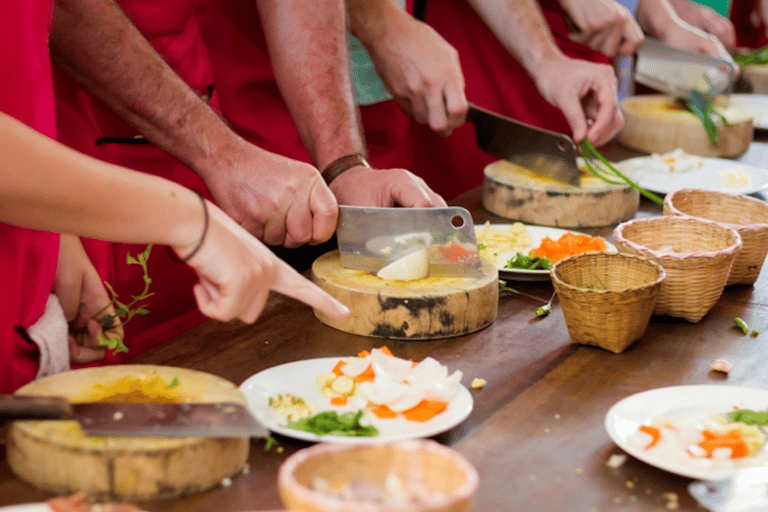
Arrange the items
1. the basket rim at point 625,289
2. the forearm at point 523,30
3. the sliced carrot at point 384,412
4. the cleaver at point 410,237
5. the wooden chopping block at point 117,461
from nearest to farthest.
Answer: the wooden chopping block at point 117,461
the sliced carrot at point 384,412
the basket rim at point 625,289
the cleaver at point 410,237
the forearm at point 523,30

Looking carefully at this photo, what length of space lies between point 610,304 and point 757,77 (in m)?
3.64

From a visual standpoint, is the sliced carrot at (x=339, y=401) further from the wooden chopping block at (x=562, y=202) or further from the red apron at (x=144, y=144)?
the wooden chopping block at (x=562, y=202)

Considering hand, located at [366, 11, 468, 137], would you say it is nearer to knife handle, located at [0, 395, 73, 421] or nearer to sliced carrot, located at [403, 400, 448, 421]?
sliced carrot, located at [403, 400, 448, 421]

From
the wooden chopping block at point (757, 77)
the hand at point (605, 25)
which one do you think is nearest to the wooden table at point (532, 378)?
the hand at point (605, 25)

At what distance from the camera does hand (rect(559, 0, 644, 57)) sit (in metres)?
3.49

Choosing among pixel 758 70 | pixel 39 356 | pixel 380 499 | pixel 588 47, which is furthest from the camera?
pixel 758 70

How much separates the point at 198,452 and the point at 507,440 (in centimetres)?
48

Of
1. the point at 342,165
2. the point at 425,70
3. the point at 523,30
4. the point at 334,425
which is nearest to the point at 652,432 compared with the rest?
the point at 334,425

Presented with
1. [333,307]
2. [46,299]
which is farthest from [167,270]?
[333,307]

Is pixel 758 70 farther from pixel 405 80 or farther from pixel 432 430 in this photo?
pixel 432 430

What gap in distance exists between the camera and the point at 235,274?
1.24 m

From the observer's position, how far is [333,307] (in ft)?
4.44

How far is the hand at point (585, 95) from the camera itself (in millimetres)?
2957

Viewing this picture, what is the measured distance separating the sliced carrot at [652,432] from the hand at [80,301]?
1003mm
